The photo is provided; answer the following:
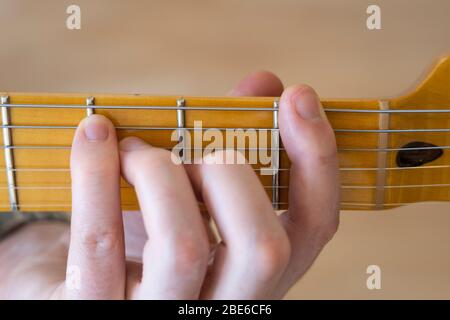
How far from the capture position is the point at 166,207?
0.39m

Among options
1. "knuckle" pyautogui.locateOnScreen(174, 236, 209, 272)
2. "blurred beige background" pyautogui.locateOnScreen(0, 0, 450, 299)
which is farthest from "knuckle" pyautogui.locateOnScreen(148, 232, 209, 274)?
"blurred beige background" pyautogui.locateOnScreen(0, 0, 450, 299)

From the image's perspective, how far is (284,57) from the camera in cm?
94

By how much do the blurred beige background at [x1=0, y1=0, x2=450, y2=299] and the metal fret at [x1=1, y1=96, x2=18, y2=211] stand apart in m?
0.48

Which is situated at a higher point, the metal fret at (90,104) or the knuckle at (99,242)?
the metal fret at (90,104)

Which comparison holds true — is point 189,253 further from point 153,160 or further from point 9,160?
point 9,160

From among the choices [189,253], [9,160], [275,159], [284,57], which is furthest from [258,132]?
[284,57]

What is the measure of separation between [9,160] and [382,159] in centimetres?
37

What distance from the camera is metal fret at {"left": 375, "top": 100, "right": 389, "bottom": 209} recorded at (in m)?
0.47

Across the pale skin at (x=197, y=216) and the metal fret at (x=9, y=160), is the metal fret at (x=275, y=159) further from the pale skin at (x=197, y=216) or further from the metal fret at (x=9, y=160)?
the metal fret at (x=9, y=160)

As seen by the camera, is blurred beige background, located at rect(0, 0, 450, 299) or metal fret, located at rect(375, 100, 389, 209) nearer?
metal fret, located at rect(375, 100, 389, 209)

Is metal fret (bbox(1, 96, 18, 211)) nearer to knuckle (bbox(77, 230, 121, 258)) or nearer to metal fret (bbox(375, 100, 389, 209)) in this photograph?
knuckle (bbox(77, 230, 121, 258))

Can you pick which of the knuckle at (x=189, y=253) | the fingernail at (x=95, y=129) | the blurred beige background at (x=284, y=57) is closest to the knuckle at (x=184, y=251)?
the knuckle at (x=189, y=253)

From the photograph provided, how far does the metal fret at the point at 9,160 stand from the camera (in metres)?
0.47

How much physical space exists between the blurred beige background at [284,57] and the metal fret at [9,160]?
19.0 inches
